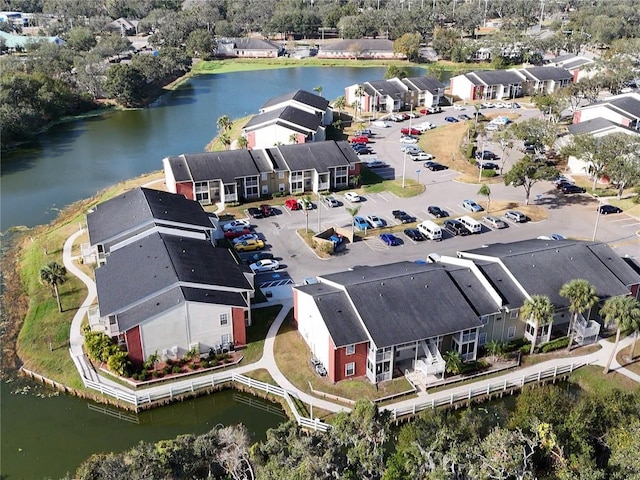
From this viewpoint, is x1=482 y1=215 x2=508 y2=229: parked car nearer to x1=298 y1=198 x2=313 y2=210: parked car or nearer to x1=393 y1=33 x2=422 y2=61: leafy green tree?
x1=298 y1=198 x2=313 y2=210: parked car

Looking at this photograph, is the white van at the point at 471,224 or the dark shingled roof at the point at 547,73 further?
the dark shingled roof at the point at 547,73

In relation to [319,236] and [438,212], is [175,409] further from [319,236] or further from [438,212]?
[438,212]

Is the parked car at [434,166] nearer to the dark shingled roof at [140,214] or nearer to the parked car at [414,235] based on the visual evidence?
the parked car at [414,235]

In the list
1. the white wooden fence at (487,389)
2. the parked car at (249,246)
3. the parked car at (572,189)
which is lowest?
the white wooden fence at (487,389)

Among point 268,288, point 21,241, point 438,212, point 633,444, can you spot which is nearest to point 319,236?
point 268,288

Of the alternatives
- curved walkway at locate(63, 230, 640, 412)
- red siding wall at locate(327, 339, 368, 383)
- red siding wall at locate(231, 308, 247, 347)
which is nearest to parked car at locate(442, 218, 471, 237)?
curved walkway at locate(63, 230, 640, 412)

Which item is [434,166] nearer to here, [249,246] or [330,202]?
[330,202]

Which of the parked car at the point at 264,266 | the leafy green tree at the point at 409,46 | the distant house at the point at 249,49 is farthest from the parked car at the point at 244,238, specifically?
the distant house at the point at 249,49
